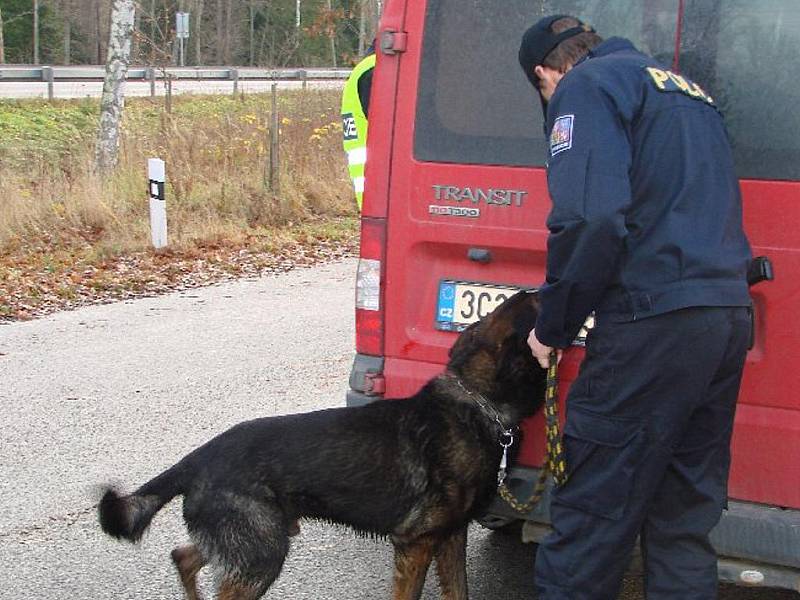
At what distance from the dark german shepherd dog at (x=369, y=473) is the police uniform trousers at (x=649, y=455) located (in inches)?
14.7

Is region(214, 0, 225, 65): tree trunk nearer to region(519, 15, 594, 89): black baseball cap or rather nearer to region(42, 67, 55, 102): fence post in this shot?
region(42, 67, 55, 102): fence post

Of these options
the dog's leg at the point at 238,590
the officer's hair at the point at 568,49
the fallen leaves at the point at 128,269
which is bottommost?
the fallen leaves at the point at 128,269

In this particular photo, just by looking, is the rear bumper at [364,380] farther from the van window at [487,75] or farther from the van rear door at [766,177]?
the van rear door at [766,177]

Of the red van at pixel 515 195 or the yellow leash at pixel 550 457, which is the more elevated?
the red van at pixel 515 195

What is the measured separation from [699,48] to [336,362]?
4.34 metres

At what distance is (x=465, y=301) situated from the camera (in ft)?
12.0

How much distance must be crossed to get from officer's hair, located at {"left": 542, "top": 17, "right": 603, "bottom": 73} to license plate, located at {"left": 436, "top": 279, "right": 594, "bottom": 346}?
2.84 feet

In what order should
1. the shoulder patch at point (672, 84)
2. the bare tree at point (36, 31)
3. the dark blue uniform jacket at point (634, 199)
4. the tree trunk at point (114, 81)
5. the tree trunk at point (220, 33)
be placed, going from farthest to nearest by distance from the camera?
the tree trunk at point (220, 33)
the bare tree at point (36, 31)
the tree trunk at point (114, 81)
the shoulder patch at point (672, 84)
the dark blue uniform jacket at point (634, 199)

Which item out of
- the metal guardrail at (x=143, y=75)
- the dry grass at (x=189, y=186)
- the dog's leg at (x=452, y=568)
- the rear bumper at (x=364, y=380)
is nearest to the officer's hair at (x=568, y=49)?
the rear bumper at (x=364, y=380)

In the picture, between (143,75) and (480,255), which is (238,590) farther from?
(143,75)

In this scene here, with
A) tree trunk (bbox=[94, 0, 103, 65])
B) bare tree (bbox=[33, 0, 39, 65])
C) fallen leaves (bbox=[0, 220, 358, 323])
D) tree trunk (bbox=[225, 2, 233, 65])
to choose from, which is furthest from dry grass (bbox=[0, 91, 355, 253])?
tree trunk (bbox=[94, 0, 103, 65])

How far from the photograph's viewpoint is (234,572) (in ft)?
10.6

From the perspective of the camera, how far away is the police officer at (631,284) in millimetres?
2709

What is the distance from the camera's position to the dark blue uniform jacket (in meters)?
2.67
